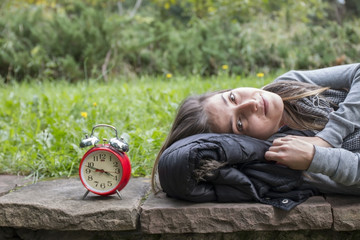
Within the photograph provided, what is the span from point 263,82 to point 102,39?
3006 millimetres

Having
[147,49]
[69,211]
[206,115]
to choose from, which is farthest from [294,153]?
[147,49]

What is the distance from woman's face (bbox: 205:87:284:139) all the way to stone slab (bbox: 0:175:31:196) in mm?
1173

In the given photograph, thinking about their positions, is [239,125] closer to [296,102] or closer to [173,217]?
[296,102]

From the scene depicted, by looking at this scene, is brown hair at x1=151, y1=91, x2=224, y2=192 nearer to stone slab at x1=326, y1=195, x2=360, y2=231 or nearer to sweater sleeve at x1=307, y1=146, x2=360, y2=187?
sweater sleeve at x1=307, y1=146, x2=360, y2=187

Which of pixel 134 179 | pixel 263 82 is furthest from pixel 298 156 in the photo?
pixel 263 82

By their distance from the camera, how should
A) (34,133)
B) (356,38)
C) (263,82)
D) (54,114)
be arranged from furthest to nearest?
(356,38) → (263,82) → (54,114) → (34,133)

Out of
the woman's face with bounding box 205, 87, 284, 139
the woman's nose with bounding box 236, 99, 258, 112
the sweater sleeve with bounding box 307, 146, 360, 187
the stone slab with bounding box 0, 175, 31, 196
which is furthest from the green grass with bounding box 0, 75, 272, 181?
the sweater sleeve with bounding box 307, 146, 360, 187

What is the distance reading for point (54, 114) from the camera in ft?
11.7

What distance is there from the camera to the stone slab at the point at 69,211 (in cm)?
190

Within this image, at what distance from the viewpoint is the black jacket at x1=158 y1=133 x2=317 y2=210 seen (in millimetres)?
1837

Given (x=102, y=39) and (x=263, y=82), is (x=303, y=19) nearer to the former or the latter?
(x=102, y=39)

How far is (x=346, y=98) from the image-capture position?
2232 mm

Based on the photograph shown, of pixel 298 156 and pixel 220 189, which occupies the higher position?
pixel 298 156

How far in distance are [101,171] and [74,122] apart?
4.53 ft
